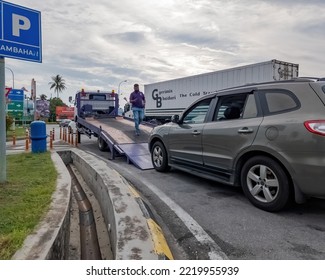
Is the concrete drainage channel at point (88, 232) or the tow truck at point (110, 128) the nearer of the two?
the concrete drainage channel at point (88, 232)

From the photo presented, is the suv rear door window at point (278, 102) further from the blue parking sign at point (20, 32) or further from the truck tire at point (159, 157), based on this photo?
the blue parking sign at point (20, 32)

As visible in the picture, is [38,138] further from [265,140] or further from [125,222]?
[265,140]

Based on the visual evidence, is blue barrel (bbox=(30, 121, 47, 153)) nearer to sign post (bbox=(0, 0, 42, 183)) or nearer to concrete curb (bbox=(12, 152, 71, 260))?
sign post (bbox=(0, 0, 42, 183))

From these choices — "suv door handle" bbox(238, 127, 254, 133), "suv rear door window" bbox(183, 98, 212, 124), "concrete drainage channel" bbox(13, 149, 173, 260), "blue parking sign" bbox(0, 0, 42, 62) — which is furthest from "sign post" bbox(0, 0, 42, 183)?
"suv door handle" bbox(238, 127, 254, 133)

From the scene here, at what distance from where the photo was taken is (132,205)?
12.8 ft

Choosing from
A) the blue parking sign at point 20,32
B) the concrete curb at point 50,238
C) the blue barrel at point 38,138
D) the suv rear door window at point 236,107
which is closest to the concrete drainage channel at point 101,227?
the concrete curb at point 50,238

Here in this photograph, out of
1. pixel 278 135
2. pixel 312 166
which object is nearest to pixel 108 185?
pixel 278 135

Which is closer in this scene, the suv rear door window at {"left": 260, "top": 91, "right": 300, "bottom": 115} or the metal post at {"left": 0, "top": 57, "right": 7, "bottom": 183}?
the suv rear door window at {"left": 260, "top": 91, "right": 300, "bottom": 115}

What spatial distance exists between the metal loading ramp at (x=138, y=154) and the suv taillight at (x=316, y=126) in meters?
4.36

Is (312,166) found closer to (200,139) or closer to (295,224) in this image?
Result: (295,224)

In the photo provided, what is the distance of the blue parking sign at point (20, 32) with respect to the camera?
5020 millimetres

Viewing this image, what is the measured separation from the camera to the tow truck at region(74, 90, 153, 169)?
27.7 ft

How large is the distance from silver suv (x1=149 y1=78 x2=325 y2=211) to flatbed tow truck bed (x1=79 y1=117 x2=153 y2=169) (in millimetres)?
2494

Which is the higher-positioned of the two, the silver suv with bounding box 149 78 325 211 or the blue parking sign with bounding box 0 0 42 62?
the blue parking sign with bounding box 0 0 42 62
